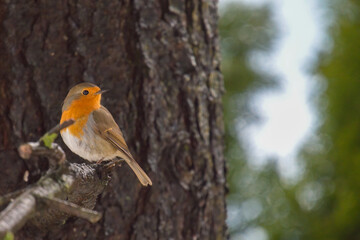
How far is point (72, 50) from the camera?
8.49ft

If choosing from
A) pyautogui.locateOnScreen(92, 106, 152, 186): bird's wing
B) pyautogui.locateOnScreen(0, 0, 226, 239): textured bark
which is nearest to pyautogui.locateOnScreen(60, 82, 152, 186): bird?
pyautogui.locateOnScreen(92, 106, 152, 186): bird's wing

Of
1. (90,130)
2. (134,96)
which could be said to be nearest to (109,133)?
(90,130)

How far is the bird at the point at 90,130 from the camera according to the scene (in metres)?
1.77

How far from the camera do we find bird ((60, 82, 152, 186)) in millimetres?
1772

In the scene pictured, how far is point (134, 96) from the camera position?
8.73 feet

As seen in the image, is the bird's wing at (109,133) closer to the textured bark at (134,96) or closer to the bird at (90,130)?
the bird at (90,130)

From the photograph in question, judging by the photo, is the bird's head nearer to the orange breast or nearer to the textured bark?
the orange breast

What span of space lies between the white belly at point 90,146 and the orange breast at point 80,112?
2 centimetres

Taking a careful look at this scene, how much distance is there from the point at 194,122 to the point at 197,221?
0.49 metres

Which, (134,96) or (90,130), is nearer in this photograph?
(90,130)

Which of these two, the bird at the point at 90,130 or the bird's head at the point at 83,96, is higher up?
the bird's head at the point at 83,96

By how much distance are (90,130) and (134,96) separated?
890 millimetres

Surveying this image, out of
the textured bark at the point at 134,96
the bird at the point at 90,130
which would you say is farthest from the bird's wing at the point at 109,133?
the textured bark at the point at 134,96

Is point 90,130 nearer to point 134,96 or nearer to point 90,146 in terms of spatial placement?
point 90,146
